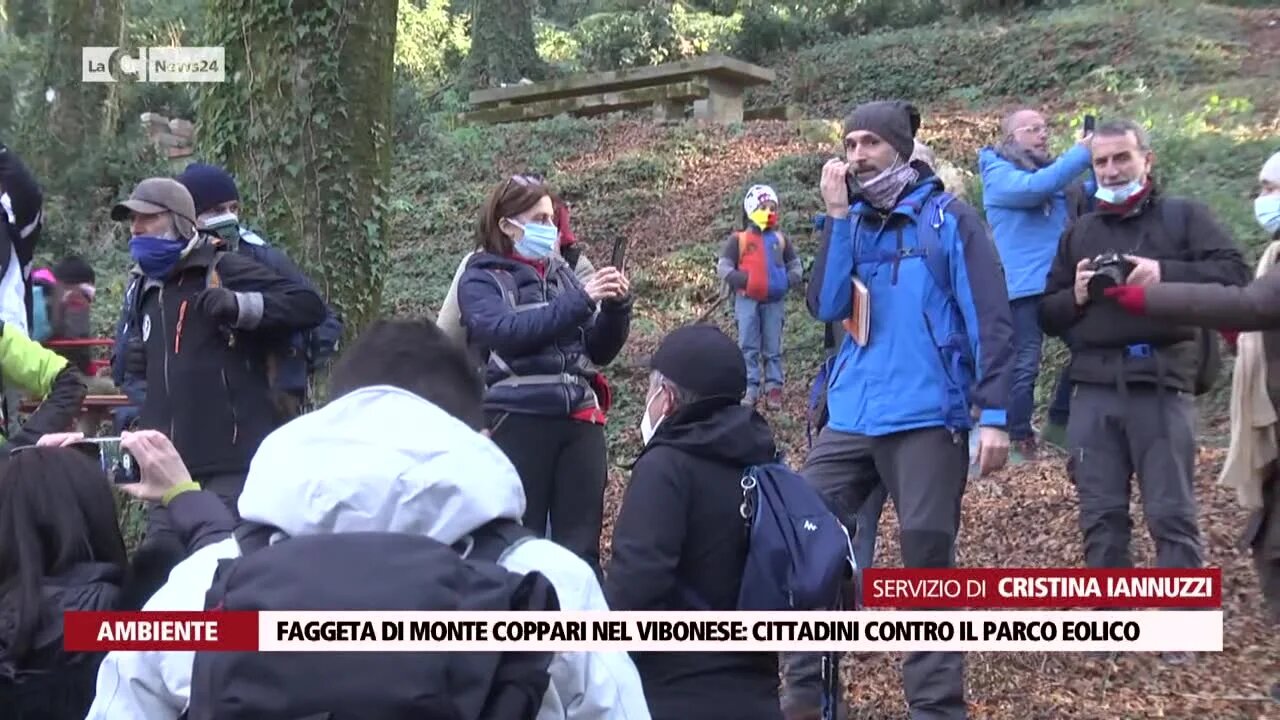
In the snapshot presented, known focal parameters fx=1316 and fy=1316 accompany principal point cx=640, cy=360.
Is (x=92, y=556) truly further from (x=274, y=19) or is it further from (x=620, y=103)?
(x=620, y=103)

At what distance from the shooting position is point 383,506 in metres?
2.13

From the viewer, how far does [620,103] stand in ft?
62.8

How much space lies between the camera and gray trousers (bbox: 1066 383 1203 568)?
5.30 m

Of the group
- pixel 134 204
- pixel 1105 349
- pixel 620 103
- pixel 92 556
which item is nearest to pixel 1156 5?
pixel 620 103

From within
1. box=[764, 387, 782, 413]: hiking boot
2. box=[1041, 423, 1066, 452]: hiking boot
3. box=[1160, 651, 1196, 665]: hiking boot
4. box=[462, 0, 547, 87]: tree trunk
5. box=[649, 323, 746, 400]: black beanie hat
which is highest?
box=[462, 0, 547, 87]: tree trunk

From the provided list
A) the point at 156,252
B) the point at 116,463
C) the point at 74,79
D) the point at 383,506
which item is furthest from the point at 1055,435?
the point at 74,79

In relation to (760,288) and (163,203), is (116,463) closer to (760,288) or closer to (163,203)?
(163,203)

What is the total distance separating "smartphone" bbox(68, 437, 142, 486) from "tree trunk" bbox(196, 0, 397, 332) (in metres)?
2.84

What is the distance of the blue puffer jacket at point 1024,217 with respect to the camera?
24.8 ft

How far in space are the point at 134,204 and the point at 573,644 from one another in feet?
11.0

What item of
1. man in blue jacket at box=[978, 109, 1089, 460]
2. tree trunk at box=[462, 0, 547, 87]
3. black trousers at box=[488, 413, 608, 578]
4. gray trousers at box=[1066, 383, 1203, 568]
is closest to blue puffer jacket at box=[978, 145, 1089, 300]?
man in blue jacket at box=[978, 109, 1089, 460]

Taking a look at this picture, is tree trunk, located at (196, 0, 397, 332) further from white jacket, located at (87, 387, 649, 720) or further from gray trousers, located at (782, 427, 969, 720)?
white jacket, located at (87, 387, 649, 720)

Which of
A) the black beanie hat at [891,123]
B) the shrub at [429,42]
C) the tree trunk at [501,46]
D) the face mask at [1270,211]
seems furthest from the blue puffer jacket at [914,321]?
the shrub at [429,42]

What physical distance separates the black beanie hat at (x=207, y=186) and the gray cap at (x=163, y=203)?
0.19m
